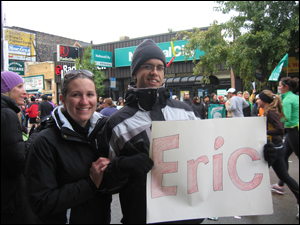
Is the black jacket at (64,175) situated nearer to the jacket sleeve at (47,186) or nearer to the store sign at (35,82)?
the jacket sleeve at (47,186)

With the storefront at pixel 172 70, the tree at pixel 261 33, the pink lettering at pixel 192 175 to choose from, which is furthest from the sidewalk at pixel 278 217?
the storefront at pixel 172 70

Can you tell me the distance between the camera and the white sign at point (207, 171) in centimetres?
145

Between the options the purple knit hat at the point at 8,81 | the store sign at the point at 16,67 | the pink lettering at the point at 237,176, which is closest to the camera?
the pink lettering at the point at 237,176

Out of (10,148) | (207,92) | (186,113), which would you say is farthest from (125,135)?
(207,92)

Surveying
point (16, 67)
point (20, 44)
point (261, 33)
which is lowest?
point (261, 33)

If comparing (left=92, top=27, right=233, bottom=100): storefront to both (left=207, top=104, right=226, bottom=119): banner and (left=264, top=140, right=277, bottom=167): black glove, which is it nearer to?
(left=207, top=104, right=226, bottom=119): banner

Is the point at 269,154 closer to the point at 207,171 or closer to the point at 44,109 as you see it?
the point at 207,171

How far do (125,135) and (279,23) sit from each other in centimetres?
1118

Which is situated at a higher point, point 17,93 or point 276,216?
point 17,93

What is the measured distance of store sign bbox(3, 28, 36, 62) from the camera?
27922mm

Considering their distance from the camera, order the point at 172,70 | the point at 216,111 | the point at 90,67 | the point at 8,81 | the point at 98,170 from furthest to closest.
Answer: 1. the point at 90,67
2. the point at 172,70
3. the point at 216,111
4. the point at 8,81
5. the point at 98,170

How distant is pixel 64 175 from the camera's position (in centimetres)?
145

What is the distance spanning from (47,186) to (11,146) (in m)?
0.51

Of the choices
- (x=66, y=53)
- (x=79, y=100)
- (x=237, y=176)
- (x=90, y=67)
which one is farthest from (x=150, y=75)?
(x=66, y=53)
